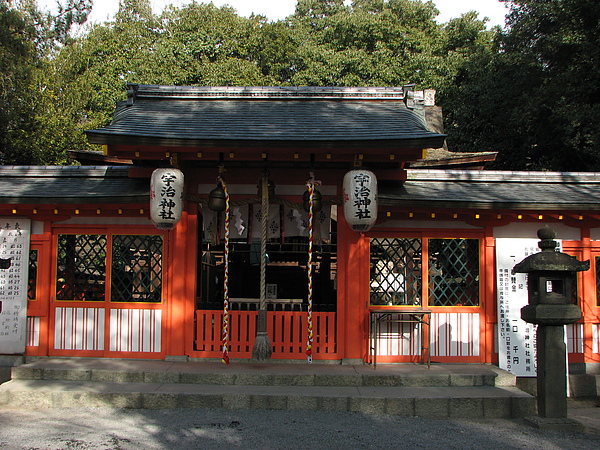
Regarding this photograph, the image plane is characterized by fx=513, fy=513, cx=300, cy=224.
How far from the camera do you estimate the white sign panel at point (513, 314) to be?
27.6 feet

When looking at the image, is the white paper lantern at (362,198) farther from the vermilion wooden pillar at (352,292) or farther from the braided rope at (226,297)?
the braided rope at (226,297)

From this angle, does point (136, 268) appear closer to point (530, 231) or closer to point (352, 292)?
point (352, 292)

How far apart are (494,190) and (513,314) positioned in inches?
90.6

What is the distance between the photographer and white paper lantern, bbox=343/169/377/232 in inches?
311

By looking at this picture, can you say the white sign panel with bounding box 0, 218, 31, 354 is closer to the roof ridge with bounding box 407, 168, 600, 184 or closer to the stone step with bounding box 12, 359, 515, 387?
the stone step with bounding box 12, 359, 515, 387

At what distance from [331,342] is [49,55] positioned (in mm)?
25393

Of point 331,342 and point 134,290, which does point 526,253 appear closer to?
point 331,342

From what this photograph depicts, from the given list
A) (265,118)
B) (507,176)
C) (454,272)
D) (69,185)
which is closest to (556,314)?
(454,272)

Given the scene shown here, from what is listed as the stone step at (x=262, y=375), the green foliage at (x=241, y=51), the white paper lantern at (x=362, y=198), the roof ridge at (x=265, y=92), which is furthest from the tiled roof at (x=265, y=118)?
the green foliage at (x=241, y=51)

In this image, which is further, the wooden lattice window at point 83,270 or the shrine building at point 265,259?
the wooden lattice window at point 83,270

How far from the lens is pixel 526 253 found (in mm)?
8742

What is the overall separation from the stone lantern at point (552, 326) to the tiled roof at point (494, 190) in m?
1.73

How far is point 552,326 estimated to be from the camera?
22.5 ft

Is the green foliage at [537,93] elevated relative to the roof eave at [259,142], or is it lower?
elevated
